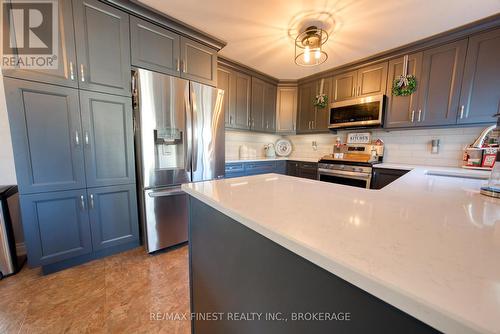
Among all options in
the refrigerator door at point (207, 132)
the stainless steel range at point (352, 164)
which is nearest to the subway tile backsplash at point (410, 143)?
the stainless steel range at point (352, 164)

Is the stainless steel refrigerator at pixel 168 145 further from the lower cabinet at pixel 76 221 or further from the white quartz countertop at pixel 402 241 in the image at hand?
the white quartz countertop at pixel 402 241

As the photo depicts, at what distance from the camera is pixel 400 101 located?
2.42 meters

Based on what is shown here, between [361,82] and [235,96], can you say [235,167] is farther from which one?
[361,82]

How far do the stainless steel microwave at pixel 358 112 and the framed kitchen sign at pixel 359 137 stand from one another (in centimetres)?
31

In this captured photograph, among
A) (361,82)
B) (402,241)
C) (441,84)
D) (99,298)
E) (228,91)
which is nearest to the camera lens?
(402,241)

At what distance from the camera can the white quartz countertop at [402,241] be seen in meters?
0.26

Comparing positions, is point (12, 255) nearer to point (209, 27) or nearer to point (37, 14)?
point (37, 14)

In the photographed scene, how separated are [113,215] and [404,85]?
3.63 m

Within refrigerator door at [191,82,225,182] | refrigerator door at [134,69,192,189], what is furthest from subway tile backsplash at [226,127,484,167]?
refrigerator door at [134,69,192,189]

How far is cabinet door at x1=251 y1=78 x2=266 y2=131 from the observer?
320cm

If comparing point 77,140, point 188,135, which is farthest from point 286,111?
point 77,140

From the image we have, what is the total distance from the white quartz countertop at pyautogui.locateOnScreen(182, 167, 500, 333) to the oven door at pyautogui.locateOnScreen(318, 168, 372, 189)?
5.63 feet

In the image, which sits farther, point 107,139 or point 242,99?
point 242,99

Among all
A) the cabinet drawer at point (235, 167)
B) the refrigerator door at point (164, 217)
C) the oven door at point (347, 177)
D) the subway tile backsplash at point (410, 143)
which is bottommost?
the refrigerator door at point (164, 217)
